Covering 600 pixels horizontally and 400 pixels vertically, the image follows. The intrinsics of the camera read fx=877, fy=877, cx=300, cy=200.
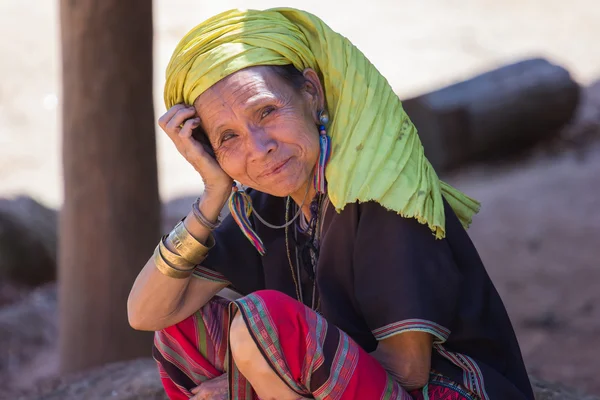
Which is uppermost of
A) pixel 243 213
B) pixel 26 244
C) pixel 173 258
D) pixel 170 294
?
pixel 243 213

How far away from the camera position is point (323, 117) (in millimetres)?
2463

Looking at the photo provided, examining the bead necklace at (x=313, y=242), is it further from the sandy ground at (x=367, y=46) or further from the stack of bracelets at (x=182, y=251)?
the sandy ground at (x=367, y=46)

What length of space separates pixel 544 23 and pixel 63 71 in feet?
28.5

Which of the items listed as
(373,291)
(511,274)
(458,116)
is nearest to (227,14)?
(373,291)

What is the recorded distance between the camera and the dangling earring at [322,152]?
243 centimetres

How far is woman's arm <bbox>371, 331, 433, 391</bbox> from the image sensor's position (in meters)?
2.28

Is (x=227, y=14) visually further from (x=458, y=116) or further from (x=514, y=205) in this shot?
(x=458, y=116)

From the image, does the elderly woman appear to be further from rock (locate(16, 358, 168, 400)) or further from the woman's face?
rock (locate(16, 358, 168, 400))

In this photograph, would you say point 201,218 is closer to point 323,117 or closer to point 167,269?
point 167,269

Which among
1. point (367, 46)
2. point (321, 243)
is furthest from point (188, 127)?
point (367, 46)

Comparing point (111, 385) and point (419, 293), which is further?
point (111, 385)

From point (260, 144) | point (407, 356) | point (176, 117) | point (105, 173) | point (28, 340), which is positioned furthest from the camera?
point (28, 340)

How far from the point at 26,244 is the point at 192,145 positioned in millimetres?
4558

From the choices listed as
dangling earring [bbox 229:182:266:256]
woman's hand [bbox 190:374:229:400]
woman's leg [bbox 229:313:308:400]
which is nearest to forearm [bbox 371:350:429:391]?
woman's leg [bbox 229:313:308:400]
